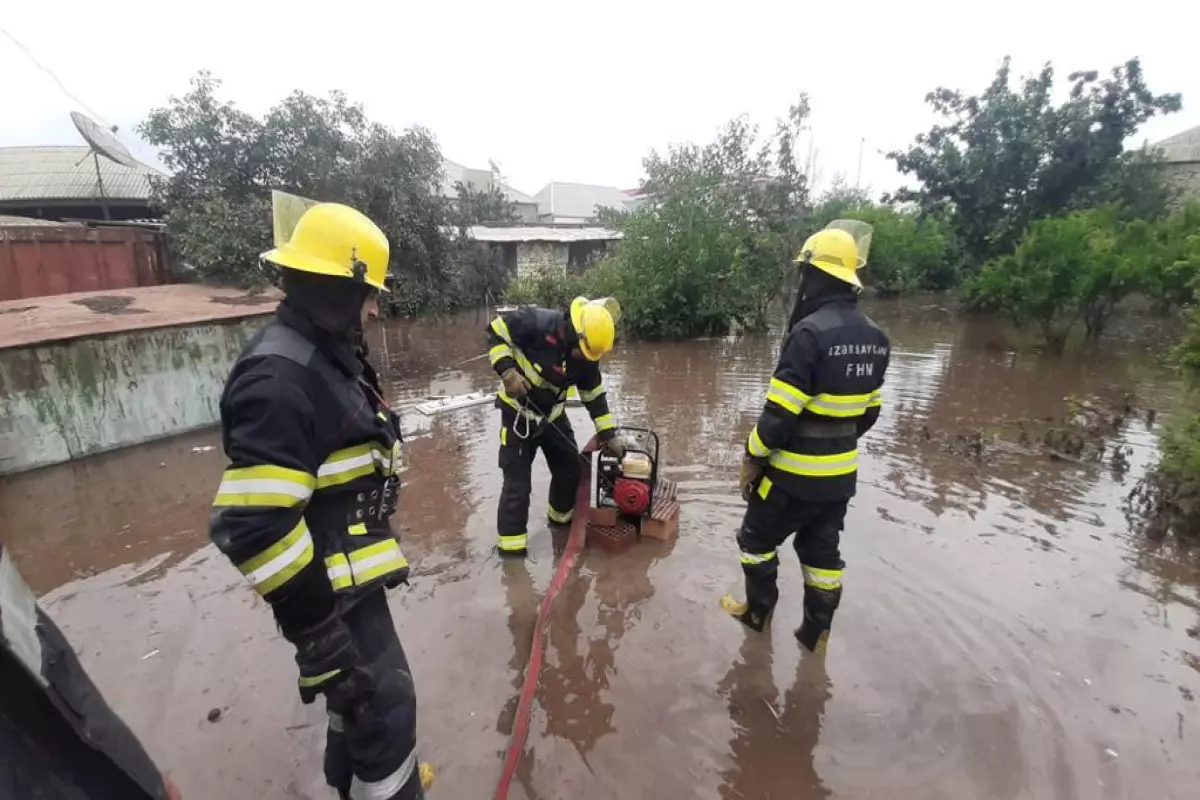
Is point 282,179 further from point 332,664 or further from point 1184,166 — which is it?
point 1184,166

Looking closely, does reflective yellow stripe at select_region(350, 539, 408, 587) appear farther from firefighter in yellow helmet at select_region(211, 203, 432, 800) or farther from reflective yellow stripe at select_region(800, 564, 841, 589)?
reflective yellow stripe at select_region(800, 564, 841, 589)

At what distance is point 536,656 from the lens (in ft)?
9.62

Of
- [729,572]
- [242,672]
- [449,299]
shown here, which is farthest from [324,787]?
[449,299]

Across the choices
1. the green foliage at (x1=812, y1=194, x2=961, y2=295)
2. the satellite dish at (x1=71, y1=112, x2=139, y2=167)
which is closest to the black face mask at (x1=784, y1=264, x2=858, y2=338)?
the satellite dish at (x1=71, y1=112, x2=139, y2=167)

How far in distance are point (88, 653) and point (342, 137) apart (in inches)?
397

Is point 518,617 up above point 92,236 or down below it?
below

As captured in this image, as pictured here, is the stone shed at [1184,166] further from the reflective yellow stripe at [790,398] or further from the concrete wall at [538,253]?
the reflective yellow stripe at [790,398]

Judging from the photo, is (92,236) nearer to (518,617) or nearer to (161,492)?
(161,492)

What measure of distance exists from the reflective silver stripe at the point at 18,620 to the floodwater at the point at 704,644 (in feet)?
5.84

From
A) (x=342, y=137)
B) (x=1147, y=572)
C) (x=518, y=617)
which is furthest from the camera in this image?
(x=342, y=137)

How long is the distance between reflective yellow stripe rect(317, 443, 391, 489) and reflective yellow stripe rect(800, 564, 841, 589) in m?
2.23

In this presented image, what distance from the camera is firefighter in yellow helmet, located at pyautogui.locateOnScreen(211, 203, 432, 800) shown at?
1.59 m

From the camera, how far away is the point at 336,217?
1.83m

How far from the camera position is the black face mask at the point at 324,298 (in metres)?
1.82
